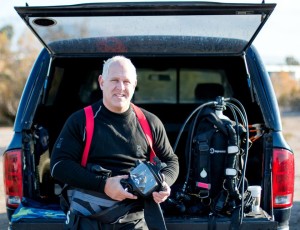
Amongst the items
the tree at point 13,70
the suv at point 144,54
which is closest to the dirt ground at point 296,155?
the tree at point 13,70

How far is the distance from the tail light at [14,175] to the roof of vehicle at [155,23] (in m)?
0.81

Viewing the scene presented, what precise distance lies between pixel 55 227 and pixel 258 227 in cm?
116

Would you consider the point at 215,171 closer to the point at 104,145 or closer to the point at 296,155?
the point at 104,145

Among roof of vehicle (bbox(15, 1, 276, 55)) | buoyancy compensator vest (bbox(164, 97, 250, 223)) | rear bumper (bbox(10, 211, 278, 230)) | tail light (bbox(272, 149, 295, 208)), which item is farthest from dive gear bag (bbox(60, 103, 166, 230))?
tail light (bbox(272, 149, 295, 208))

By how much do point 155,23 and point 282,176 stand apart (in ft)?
4.16

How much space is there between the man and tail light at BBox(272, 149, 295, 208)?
0.89 m

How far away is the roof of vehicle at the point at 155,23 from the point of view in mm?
3242

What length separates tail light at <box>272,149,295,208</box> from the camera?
143 inches

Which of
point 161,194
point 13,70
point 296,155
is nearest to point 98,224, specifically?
point 161,194

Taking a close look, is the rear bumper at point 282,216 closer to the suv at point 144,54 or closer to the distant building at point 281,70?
the suv at point 144,54

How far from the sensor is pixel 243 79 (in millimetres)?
5430

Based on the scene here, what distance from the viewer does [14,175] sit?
12.1ft

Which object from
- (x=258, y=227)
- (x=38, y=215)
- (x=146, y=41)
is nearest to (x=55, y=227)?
(x=38, y=215)

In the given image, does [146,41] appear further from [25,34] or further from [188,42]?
[25,34]
